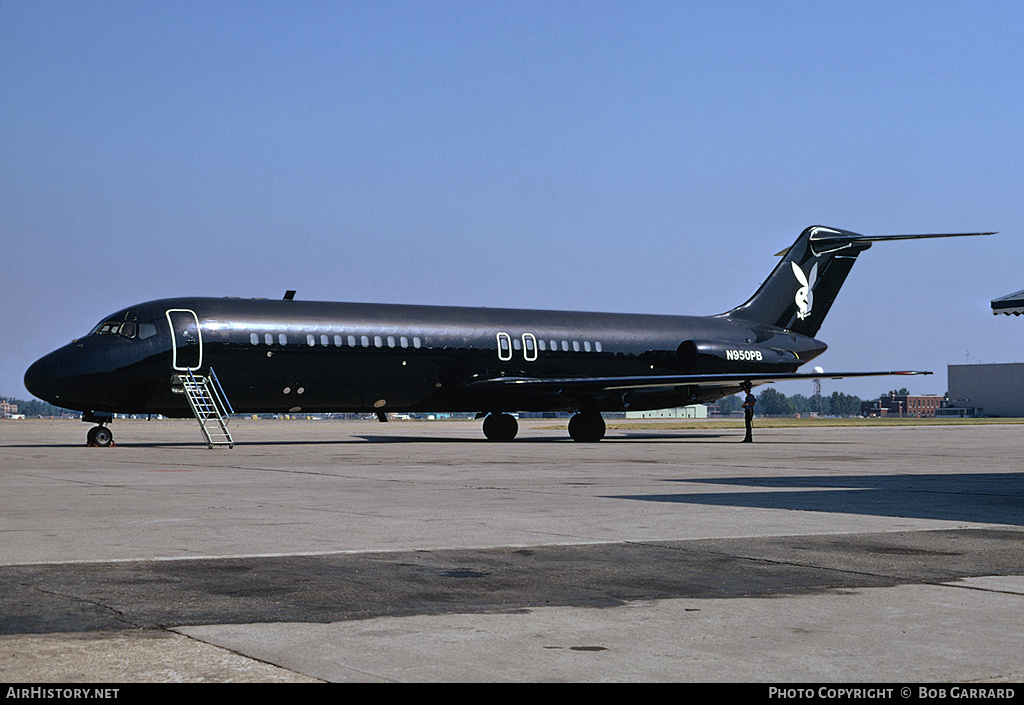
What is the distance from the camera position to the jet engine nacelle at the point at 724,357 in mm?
39031

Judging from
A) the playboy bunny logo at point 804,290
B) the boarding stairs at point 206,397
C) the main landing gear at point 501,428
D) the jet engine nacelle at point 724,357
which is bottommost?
the main landing gear at point 501,428

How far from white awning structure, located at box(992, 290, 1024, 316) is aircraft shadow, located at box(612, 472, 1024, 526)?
8.24ft

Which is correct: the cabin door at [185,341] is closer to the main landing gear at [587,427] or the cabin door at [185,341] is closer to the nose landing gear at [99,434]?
the nose landing gear at [99,434]

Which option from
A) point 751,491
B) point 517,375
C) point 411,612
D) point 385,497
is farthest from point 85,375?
point 411,612

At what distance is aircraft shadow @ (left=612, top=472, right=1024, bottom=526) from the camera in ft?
42.4

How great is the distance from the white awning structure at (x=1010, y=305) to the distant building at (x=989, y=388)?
11825 centimetres

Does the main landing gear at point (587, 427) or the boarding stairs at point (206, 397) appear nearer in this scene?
the boarding stairs at point (206, 397)

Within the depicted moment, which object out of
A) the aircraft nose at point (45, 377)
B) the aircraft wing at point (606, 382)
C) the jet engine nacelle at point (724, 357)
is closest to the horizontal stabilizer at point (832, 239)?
the jet engine nacelle at point (724, 357)

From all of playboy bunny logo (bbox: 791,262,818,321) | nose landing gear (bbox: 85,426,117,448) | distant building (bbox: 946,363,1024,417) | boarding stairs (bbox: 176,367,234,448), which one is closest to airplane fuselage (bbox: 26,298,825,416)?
boarding stairs (bbox: 176,367,234,448)

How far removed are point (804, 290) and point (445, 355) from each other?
50.2 ft

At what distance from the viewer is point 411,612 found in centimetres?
674

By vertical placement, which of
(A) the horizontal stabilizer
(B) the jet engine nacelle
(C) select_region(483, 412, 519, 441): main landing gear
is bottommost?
(C) select_region(483, 412, 519, 441): main landing gear

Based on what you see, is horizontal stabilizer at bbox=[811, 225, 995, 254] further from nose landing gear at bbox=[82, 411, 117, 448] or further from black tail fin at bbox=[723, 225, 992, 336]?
nose landing gear at bbox=[82, 411, 117, 448]
